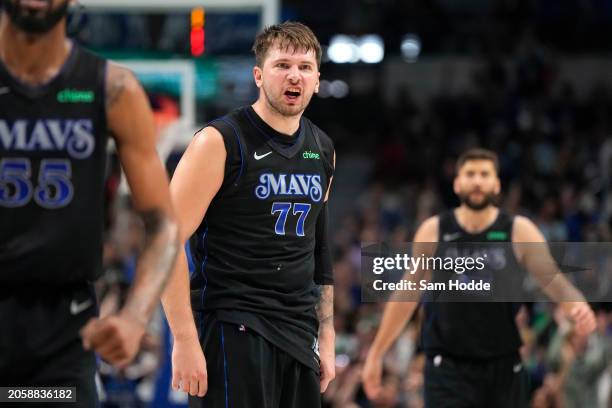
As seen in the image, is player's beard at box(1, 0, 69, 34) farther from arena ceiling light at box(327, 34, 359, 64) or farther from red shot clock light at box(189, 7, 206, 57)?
arena ceiling light at box(327, 34, 359, 64)

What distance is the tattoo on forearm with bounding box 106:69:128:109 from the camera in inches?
145

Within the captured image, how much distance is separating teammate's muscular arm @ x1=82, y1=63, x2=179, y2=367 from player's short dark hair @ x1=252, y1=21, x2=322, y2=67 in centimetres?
183

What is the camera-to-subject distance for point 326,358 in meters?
5.62

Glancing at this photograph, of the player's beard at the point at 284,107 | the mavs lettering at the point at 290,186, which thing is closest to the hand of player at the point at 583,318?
the mavs lettering at the point at 290,186

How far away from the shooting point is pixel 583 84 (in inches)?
811

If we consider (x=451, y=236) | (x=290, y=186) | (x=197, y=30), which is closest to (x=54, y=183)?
(x=290, y=186)

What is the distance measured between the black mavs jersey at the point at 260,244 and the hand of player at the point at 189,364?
Result: 0.83 ft

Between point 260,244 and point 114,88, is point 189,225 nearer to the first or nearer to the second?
point 260,244

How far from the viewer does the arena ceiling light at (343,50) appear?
70.0 feet

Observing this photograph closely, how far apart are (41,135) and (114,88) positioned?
0.96 feet

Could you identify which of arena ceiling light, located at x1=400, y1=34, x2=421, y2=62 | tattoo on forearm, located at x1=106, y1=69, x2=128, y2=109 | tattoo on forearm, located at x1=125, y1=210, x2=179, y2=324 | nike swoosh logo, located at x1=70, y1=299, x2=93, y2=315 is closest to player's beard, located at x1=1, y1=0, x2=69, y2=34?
tattoo on forearm, located at x1=106, y1=69, x2=128, y2=109

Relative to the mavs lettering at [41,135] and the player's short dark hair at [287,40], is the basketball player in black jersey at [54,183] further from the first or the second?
the player's short dark hair at [287,40]

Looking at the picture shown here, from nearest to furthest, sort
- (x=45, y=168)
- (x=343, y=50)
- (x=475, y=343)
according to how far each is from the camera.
Answer: (x=45, y=168) < (x=475, y=343) < (x=343, y=50)

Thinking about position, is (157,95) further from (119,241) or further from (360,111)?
(360,111)
